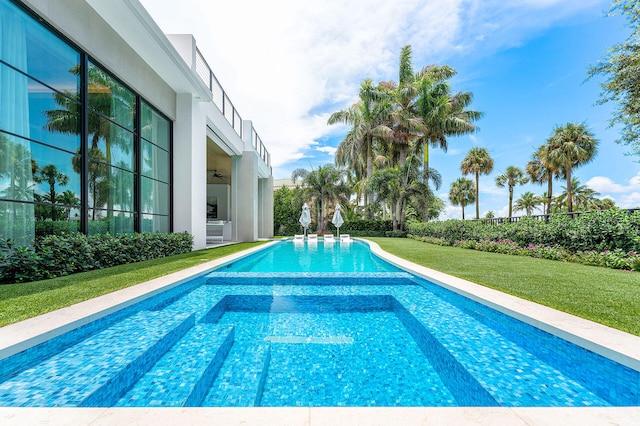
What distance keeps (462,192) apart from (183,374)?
1810 inches

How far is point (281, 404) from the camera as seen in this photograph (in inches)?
79.6

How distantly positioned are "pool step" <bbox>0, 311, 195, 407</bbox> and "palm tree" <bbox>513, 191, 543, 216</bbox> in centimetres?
5161

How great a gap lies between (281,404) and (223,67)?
13.2m

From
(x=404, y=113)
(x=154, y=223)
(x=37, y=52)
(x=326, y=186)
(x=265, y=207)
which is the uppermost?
(x=404, y=113)

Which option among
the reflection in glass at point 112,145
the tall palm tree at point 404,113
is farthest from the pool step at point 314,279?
the tall palm tree at point 404,113

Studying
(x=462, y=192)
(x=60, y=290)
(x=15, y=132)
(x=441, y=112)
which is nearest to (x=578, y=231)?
(x=60, y=290)

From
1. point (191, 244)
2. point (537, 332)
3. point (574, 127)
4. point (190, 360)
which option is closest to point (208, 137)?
point (191, 244)

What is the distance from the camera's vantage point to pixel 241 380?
7.45 feet

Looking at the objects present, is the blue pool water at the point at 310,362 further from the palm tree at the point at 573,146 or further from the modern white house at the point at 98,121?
the palm tree at the point at 573,146

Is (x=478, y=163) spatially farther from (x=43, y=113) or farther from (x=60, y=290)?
(x=60, y=290)

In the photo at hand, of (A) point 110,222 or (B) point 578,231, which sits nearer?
(A) point 110,222

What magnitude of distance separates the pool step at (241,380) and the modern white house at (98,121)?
4656 millimetres

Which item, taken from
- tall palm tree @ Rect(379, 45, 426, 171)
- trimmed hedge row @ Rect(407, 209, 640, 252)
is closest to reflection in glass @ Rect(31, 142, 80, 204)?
trimmed hedge row @ Rect(407, 209, 640, 252)
